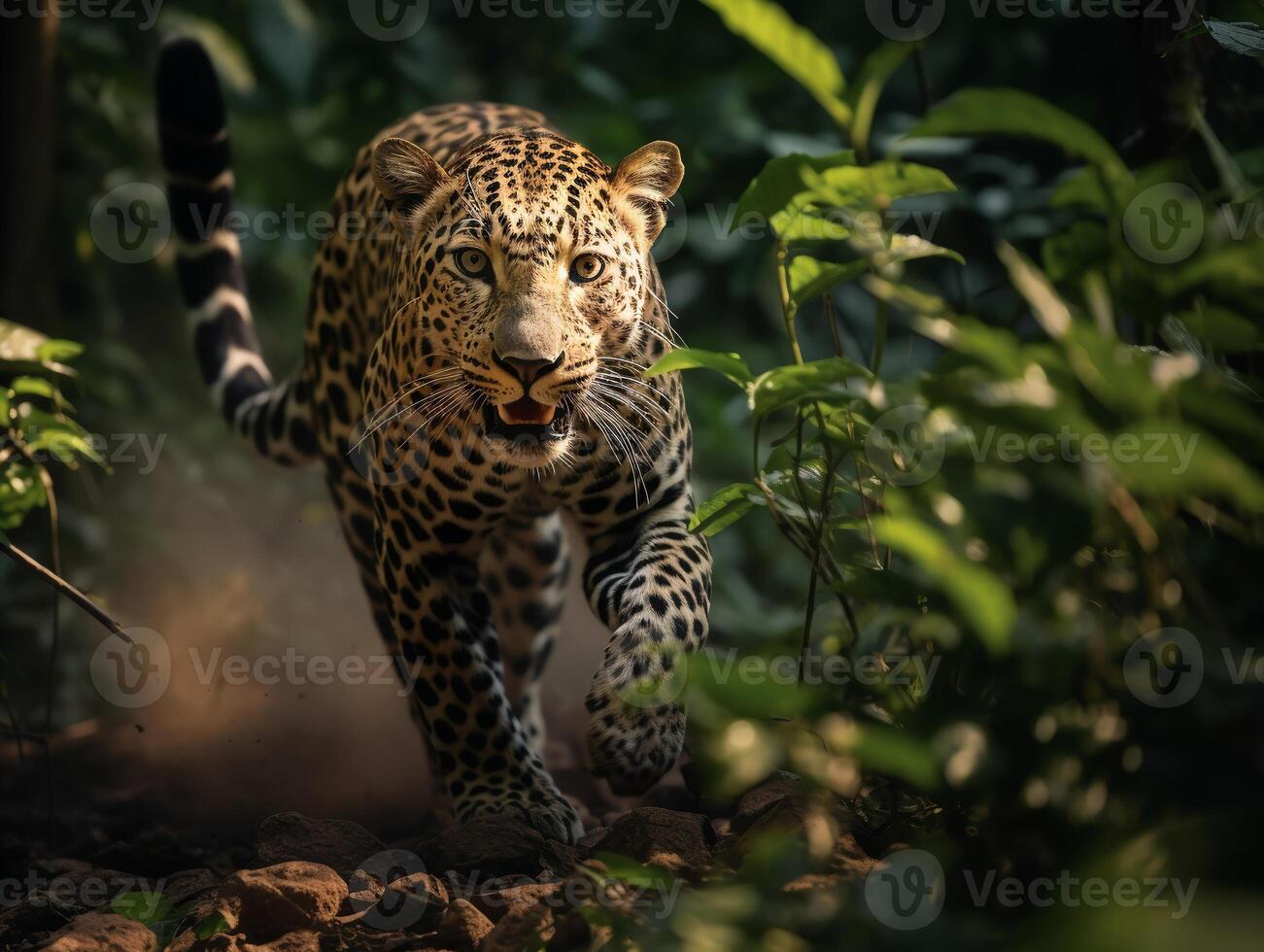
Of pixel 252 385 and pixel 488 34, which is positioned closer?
pixel 252 385

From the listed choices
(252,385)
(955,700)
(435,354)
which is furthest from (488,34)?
(955,700)

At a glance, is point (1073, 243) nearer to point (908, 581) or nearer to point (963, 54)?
point (908, 581)

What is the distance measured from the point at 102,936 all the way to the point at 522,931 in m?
1.16

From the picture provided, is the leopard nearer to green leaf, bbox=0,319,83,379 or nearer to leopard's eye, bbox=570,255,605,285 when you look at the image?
leopard's eye, bbox=570,255,605,285

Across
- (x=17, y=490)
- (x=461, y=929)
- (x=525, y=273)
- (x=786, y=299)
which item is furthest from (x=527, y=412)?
(x=17, y=490)

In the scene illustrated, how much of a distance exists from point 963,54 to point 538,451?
5.53m

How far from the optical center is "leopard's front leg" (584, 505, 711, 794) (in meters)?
3.68

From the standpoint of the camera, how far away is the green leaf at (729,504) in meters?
3.57

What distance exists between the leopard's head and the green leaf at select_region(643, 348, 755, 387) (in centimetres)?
90

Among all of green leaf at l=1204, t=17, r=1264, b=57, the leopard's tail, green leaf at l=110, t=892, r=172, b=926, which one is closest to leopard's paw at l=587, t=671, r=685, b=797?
green leaf at l=110, t=892, r=172, b=926

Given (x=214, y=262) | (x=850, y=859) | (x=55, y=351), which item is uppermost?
(x=214, y=262)

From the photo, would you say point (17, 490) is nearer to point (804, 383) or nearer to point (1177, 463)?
point (804, 383)

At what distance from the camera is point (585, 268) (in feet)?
14.0

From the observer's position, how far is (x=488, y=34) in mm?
9383
